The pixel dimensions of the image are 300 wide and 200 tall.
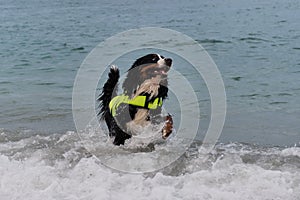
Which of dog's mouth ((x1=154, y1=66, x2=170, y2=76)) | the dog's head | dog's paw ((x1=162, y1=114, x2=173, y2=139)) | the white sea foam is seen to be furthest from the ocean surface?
dog's mouth ((x1=154, y1=66, x2=170, y2=76))

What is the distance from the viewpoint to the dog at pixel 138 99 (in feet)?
21.4

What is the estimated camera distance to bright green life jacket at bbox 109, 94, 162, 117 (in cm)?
677

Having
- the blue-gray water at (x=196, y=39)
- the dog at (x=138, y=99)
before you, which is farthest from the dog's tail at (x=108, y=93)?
the blue-gray water at (x=196, y=39)

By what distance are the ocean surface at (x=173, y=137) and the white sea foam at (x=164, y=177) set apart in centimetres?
1

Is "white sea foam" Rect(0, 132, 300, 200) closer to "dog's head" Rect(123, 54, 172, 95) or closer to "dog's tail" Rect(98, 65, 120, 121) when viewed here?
"dog's tail" Rect(98, 65, 120, 121)

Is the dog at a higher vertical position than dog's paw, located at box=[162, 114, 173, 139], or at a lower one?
higher

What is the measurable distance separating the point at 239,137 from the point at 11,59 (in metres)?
9.02

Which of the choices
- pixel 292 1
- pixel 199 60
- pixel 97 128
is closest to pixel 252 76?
pixel 199 60

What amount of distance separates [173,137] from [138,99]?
1.07 metres

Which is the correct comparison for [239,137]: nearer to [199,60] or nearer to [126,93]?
[126,93]

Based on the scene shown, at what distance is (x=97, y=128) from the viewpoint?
319 inches

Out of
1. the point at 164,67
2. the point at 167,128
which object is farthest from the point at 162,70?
the point at 167,128

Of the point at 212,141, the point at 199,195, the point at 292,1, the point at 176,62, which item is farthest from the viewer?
the point at 292,1

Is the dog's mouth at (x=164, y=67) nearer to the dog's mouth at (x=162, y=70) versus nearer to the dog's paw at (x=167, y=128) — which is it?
the dog's mouth at (x=162, y=70)
